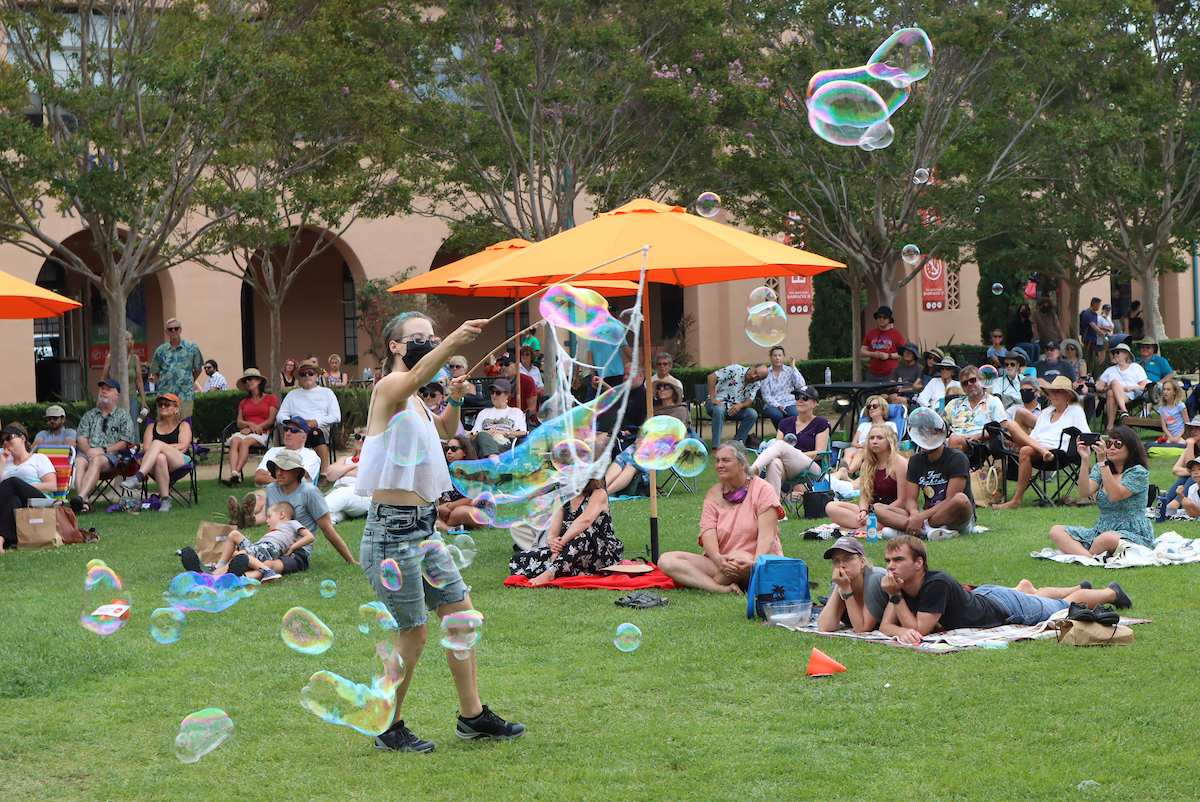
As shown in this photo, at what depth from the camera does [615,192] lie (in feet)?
58.0

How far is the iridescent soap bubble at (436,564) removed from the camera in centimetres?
457

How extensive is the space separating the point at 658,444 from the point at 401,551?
8.49 ft

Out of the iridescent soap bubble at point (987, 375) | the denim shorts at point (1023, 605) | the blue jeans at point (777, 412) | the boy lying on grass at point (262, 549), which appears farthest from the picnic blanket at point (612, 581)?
the blue jeans at point (777, 412)

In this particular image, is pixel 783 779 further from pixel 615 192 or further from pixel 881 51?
pixel 615 192

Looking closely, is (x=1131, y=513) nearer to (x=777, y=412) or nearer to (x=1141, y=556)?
(x=1141, y=556)

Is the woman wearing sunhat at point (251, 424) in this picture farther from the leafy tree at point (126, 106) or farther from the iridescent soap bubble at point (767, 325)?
the iridescent soap bubble at point (767, 325)

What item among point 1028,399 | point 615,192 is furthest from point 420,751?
point 615,192

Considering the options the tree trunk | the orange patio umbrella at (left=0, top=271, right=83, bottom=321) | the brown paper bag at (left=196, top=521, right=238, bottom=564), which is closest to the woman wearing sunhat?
the orange patio umbrella at (left=0, top=271, right=83, bottom=321)

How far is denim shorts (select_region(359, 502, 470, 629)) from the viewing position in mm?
4461

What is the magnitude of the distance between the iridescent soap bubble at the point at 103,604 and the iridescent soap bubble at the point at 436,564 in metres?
1.90

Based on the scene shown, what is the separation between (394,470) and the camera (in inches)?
175

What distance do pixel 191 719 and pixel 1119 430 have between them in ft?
19.8

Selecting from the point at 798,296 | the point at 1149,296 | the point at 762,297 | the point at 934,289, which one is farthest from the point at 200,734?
the point at 934,289

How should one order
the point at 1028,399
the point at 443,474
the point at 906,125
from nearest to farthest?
the point at 443,474
the point at 1028,399
the point at 906,125
